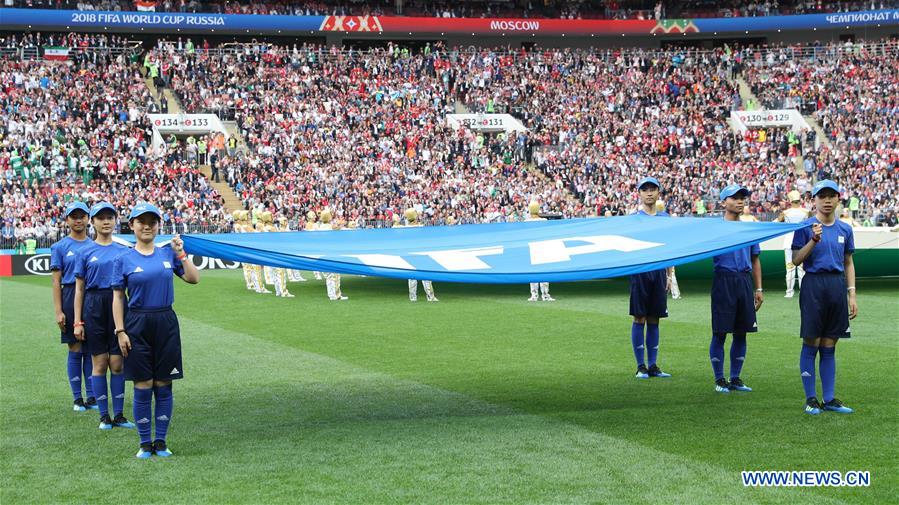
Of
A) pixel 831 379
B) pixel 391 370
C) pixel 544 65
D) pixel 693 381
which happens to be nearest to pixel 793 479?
pixel 831 379

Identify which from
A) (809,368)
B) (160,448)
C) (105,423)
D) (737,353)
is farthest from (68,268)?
(809,368)

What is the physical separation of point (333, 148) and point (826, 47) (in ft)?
82.1

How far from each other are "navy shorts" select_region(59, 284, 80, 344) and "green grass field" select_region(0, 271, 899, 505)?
27.3 inches

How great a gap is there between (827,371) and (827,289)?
2.30 feet

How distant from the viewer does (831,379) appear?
8648mm

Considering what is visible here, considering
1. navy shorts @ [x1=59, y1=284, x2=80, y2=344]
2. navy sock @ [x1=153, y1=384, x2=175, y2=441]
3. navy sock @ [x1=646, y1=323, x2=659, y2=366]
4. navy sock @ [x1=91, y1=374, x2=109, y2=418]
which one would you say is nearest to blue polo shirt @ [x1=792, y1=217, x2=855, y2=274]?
navy sock @ [x1=646, y1=323, x2=659, y2=366]

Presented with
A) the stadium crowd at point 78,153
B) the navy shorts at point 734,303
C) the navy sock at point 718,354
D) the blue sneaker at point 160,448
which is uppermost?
the stadium crowd at point 78,153

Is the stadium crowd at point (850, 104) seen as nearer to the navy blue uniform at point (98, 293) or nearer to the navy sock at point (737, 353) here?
the navy sock at point (737, 353)

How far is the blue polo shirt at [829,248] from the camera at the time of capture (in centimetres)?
855

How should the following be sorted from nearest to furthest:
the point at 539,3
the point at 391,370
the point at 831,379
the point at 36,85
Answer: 1. the point at 831,379
2. the point at 391,370
3. the point at 36,85
4. the point at 539,3

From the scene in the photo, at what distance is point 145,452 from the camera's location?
24.7 feet

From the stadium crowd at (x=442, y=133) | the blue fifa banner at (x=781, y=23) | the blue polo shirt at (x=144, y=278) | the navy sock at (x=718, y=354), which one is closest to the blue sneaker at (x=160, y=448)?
the blue polo shirt at (x=144, y=278)

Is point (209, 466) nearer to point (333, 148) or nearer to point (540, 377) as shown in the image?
point (540, 377)

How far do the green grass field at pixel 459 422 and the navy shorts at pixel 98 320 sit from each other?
2.36ft
